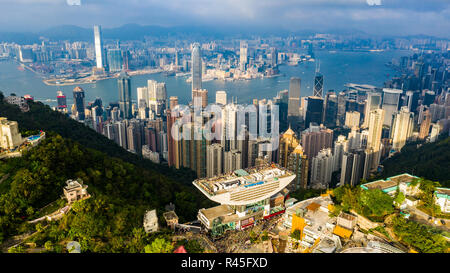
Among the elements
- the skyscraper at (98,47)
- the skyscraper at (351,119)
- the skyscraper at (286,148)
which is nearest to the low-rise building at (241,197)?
the skyscraper at (286,148)

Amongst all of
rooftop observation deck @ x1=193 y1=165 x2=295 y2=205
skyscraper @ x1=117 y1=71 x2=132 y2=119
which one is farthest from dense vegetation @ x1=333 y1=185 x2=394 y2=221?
skyscraper @ x1=117 y1=71 x2=132 y2=119

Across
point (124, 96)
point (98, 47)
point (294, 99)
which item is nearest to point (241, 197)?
point (294, 99)

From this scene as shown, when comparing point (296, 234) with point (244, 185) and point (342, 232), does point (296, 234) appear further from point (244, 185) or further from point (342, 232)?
point (244, 185)

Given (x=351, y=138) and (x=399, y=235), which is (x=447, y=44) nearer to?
(x=351, y=138)

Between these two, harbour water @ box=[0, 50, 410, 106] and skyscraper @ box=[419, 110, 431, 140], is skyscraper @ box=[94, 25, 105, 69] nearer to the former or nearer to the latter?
harbour water @ box=[0, 50, 410, 106]

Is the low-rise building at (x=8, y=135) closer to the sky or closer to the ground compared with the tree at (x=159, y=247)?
closer to the sky

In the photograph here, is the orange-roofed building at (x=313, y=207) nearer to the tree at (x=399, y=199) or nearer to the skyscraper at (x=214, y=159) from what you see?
the tree at (x=399, y=199)

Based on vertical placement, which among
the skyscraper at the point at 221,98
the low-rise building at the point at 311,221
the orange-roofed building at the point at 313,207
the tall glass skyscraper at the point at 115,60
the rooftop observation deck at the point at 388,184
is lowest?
the skyscraper at the point at 221,98
